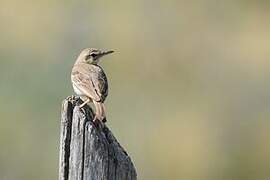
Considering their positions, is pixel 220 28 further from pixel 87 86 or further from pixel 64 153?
pixel 64 153

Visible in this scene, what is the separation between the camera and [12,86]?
14.4 meters

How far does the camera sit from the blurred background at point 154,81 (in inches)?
522

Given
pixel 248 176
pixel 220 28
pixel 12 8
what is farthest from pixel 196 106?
pixel 12 8

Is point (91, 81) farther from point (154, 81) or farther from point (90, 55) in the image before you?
point (154, 81)

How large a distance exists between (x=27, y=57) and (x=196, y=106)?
2.66 m

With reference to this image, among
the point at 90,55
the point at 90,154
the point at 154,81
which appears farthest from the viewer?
the point at 154,81

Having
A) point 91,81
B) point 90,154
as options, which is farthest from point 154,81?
point 90,154

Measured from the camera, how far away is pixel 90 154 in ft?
13.7

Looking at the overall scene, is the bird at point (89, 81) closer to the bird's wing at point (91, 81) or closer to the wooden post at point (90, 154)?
the bird's wing at point (91, 81)

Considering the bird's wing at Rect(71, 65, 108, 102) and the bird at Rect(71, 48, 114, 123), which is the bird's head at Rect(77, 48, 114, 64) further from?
the bird's wing at Rect(71, 65, 108, 102)

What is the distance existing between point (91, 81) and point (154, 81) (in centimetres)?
905

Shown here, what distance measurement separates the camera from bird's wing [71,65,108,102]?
666cm

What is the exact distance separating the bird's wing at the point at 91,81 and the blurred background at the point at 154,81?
4.51 meters

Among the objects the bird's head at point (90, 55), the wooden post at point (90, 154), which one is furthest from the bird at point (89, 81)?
the wooden post at point (90, 154)
